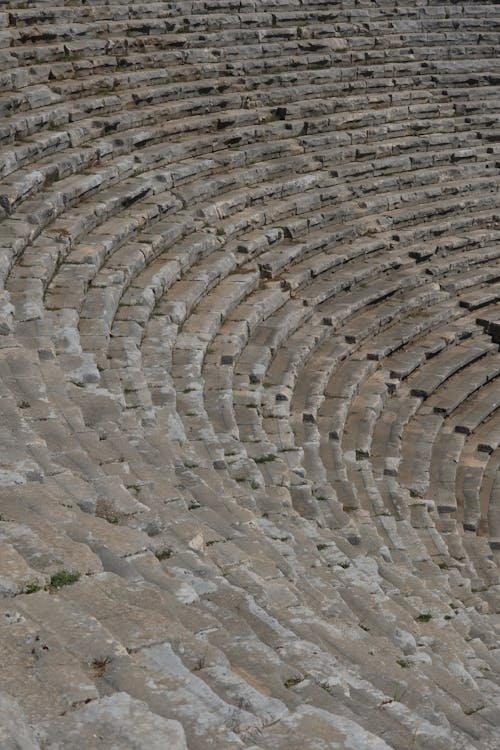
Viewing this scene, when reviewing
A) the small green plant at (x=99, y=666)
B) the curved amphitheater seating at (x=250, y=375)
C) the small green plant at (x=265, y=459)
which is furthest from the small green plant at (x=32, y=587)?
the small green plant at (x=265, y=459)

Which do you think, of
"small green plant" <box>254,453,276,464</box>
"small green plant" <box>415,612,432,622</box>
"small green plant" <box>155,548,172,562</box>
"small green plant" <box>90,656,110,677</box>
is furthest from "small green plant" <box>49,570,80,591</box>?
"small green plant" <box>254,453,276,464</box>

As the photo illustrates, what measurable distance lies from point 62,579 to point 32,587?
22cm

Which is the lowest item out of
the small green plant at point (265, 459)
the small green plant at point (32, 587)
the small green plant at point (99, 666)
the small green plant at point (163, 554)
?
the small green plant at point (99, 666)

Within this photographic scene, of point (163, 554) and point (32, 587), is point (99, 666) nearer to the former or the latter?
point (32, 587)

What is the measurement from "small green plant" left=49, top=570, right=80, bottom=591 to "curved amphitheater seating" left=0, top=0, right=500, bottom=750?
0.7 inches

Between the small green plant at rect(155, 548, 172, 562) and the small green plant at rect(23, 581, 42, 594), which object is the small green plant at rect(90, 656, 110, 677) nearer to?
the small green plant at rect(23, 581, 42, 594)

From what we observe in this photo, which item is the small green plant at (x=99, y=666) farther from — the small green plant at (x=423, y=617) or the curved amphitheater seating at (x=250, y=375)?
the small green plant at (x=423, y=617)

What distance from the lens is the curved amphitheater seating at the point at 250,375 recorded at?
5254 millimetres

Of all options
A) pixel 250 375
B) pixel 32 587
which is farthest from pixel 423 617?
pixel 250 375

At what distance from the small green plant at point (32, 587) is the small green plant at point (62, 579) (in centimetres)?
9

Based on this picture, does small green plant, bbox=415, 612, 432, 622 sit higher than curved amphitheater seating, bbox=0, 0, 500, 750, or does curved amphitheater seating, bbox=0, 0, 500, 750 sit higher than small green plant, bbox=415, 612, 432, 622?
curved amphitheater seating, bbox=0, 0, 500, 750

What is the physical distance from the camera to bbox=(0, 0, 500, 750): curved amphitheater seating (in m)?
5.25

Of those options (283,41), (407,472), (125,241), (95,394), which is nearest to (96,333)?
(95,394)

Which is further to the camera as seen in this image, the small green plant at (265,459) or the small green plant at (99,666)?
the small green plant at (265,459)
